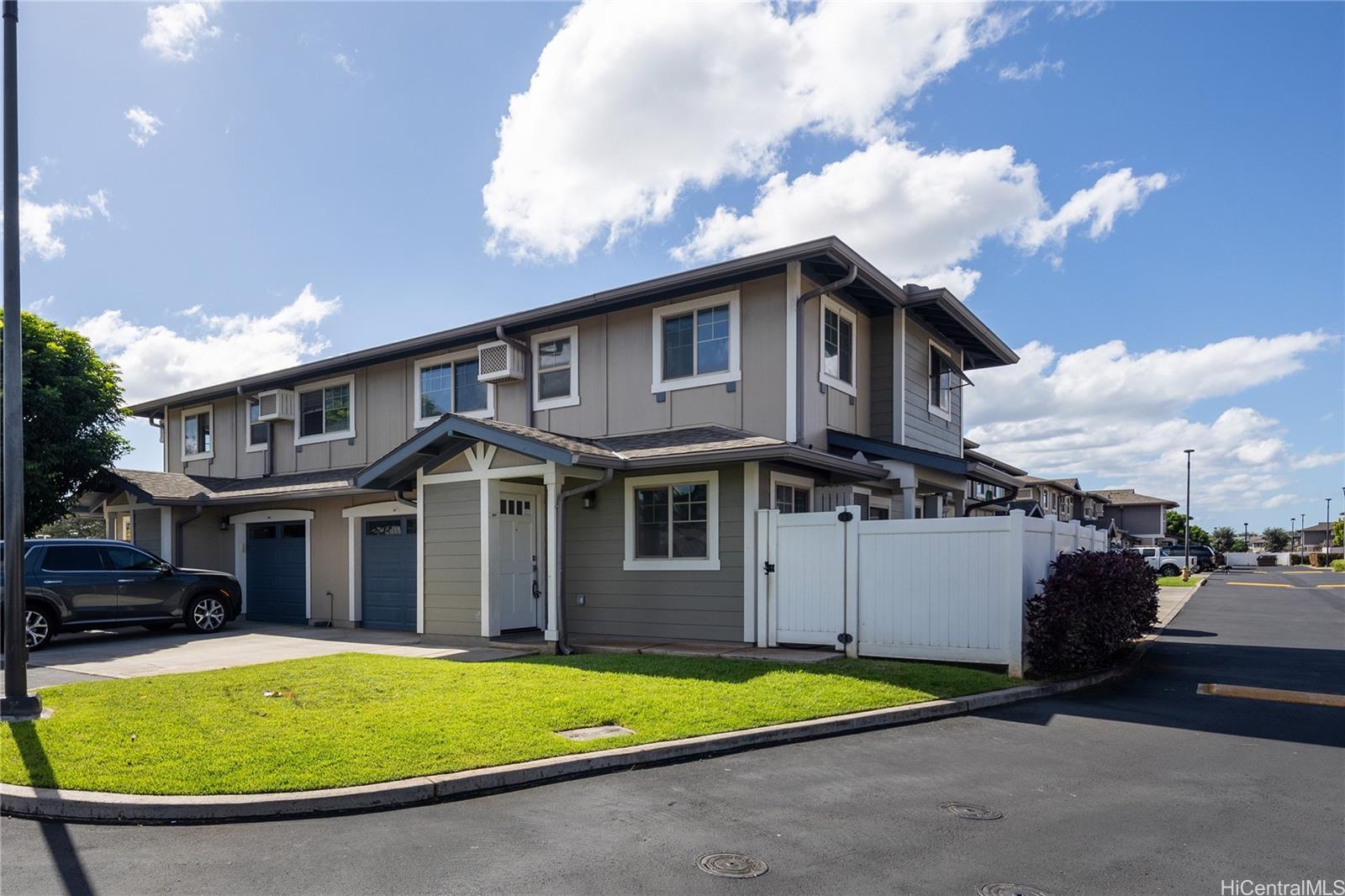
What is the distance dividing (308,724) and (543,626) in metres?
7.47

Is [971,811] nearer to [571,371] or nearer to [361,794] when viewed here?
[361,794]

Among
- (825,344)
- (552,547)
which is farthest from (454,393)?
(825,344)

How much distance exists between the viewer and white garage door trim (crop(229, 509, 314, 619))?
Result: 18.4 metres

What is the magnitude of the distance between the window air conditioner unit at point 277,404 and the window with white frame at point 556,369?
7.89 metres

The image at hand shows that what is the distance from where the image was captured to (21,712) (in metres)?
7.59

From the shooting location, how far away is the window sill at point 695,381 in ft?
43.9

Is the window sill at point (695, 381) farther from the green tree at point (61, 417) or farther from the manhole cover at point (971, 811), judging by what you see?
the green tree at point (61, 417)

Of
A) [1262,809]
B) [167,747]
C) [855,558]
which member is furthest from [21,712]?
[1262,809]

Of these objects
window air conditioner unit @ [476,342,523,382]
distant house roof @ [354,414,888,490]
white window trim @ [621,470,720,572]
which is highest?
window air conditioner unit @ [476,342,523,382]

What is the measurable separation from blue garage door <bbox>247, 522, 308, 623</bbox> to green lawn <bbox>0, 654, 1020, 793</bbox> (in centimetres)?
841

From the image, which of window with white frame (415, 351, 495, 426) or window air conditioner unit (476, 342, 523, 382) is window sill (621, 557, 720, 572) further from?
window with white frame (415, 351, 495, 426)

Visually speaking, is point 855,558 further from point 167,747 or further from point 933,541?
point 167,747

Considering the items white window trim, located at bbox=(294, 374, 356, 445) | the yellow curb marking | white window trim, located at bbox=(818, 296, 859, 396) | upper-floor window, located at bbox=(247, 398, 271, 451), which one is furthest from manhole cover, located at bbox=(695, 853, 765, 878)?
upper-floor window, located at bbox=(247, 398, 271, 451)

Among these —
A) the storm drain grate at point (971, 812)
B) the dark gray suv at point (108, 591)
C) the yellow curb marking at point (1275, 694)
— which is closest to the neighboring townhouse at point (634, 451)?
the dark gray suv at point (108, 591)
